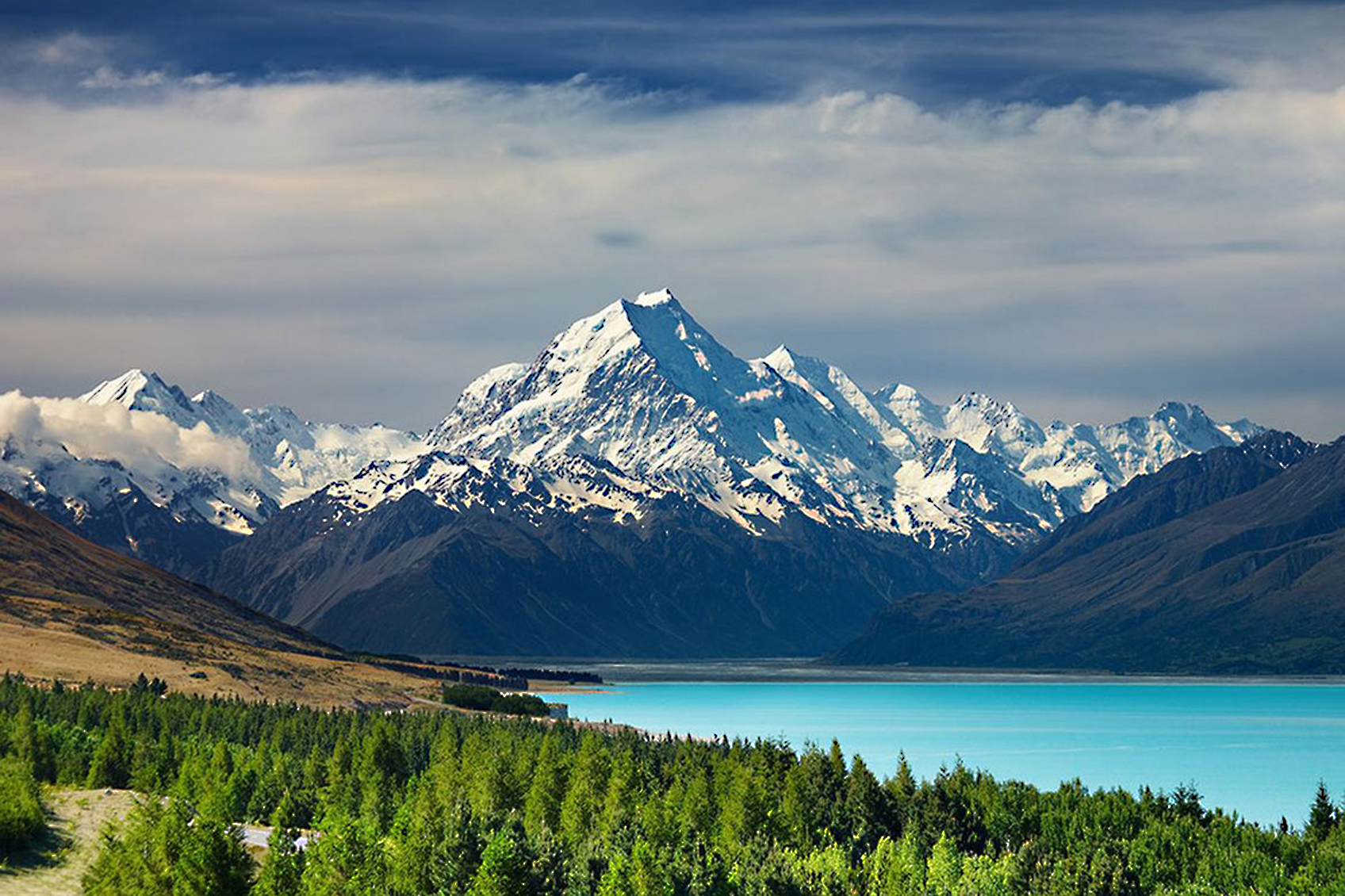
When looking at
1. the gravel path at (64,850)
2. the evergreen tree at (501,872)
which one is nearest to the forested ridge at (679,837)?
the evergreen tree at (501,872)

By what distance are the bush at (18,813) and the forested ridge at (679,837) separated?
5.57 metres

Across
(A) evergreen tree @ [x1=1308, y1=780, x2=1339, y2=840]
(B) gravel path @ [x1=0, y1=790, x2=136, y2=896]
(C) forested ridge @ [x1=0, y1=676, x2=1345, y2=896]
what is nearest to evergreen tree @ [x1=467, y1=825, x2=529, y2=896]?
(C) forested ridge @ [x1=0, y1=676, x2=1345, y2=896]

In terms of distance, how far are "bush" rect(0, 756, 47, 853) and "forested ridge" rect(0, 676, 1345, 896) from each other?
5.57 m

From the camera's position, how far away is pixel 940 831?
174 metres

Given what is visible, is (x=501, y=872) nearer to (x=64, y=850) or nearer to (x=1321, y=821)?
(x=64, y=850)

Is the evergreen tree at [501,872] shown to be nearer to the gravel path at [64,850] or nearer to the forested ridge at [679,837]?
the forested ridge at [679,837]

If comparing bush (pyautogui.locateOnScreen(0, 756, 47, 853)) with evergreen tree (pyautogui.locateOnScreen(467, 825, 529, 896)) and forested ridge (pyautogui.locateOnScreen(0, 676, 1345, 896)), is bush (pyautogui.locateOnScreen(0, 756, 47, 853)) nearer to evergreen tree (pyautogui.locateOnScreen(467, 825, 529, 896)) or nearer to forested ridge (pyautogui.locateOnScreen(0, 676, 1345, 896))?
forested ridge (pyautogui.locateOnScreen(0, 676, 1345, 896))

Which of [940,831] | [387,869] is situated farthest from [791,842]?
[387,869]

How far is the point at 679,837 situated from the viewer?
540 feet

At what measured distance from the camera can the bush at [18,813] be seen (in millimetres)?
143500

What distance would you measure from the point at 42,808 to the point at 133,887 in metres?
41.9

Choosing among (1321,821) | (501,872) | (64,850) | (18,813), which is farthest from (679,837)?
(1321,821)

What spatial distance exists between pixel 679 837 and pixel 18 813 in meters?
62.5

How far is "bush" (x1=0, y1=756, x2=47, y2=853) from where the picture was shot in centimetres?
14350
